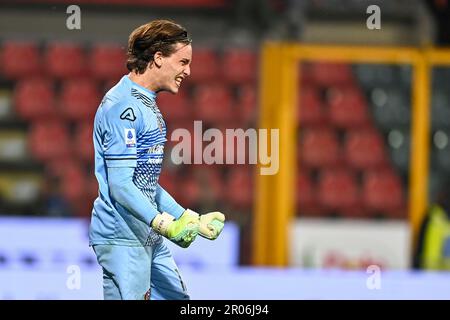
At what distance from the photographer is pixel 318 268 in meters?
6.66

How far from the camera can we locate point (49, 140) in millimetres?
7363

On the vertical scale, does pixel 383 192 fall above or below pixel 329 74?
below

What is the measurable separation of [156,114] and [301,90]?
17.1ft

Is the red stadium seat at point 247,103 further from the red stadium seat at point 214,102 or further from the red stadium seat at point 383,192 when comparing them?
the red stadium seat at point 383,192

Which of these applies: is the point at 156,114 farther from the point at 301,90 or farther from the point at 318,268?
the point at 301,90

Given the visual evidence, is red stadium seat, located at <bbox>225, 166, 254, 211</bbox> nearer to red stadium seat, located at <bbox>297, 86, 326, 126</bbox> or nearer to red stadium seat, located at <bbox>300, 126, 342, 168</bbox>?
red stadium seat, located at <bbox>300, 126, 342, 168</bbox>

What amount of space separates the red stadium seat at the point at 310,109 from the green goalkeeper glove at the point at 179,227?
17.2ft

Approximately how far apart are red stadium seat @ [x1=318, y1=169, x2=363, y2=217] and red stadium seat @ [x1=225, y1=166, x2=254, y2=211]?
2.11 feet

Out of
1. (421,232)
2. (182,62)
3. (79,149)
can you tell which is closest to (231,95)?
(79,149)

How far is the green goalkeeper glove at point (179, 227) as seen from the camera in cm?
260

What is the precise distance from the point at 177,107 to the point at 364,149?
146 cm

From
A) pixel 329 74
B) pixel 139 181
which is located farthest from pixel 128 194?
pixel 329 74

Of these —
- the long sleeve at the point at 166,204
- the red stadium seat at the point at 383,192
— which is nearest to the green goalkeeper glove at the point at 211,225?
the long sleeve at the point at 166,204

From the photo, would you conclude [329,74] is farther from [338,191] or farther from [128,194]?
[128,194]
